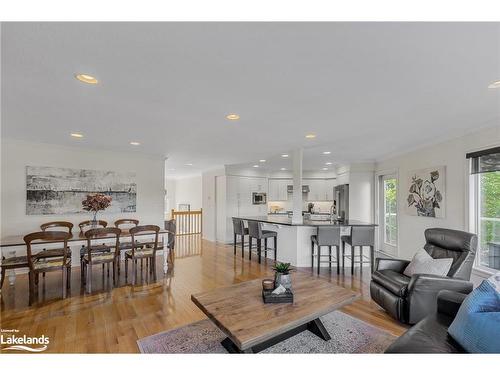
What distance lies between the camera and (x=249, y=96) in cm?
240

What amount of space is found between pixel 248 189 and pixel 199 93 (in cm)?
565

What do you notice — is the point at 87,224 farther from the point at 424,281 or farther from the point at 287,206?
the point at 287,206

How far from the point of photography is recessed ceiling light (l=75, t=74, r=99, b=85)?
6.55 ft

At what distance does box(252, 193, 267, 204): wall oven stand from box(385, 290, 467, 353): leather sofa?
20.2 feet

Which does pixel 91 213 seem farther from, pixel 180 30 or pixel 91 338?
pixel 180 30

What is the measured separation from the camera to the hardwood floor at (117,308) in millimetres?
2314

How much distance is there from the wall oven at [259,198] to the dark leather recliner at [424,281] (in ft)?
16.7

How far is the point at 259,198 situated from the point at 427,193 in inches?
185

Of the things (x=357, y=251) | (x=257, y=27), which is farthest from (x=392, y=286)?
(x=257, y=27)

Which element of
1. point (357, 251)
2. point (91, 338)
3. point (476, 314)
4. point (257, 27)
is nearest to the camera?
point (257, 27)

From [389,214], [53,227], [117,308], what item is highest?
[389,214]

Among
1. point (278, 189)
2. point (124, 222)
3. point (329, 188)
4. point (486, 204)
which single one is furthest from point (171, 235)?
point (329, 188)

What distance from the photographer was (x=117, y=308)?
294 centimetres
